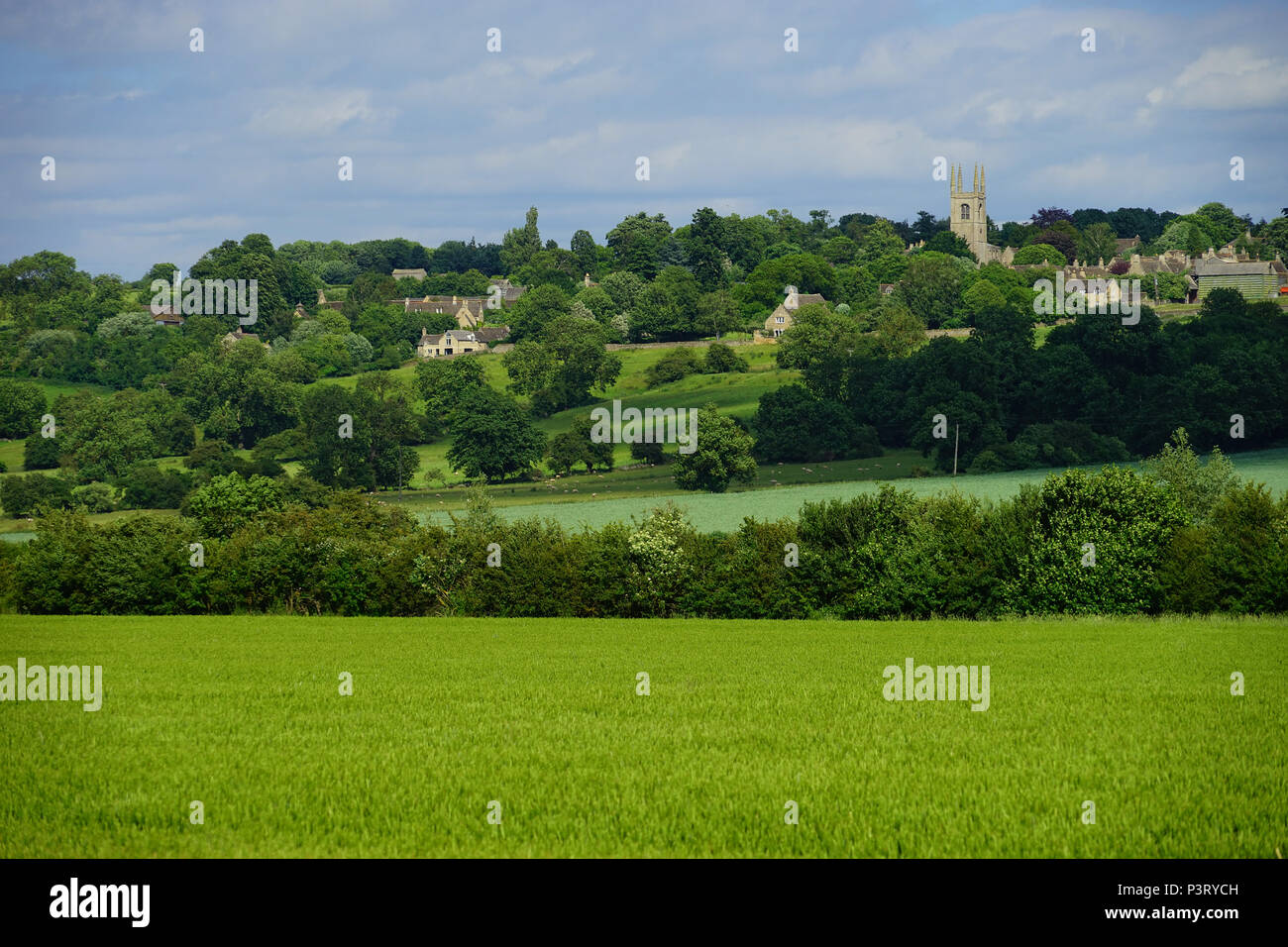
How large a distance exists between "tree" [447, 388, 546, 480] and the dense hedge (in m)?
76.1

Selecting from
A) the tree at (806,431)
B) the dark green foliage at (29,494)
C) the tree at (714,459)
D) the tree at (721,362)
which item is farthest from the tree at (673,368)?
the dark green foliage at (29,494)

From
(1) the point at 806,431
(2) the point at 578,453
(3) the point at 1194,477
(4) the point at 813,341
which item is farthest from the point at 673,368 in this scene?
(3) the point at 1194,477

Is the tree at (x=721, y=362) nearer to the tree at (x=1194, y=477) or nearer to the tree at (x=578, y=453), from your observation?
the tree at (x=578, y=453)

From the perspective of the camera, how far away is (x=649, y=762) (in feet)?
63.6

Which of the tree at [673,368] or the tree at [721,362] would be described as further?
the tree at [673,368]

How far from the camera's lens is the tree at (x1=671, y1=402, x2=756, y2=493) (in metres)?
132

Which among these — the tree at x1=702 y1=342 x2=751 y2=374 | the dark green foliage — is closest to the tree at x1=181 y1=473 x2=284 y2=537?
the dark green foliage

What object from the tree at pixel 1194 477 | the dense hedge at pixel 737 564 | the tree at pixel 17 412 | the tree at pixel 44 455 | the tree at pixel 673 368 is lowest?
the dense hedge at pixel 737 564

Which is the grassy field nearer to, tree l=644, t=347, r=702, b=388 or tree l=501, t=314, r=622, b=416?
tree l=501, t=314, r=622, b=416

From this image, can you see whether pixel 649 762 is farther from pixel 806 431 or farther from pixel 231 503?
pixel 806 431

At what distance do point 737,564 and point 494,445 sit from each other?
294 feet

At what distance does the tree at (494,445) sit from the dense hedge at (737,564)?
76105mm

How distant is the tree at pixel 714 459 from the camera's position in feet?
434
